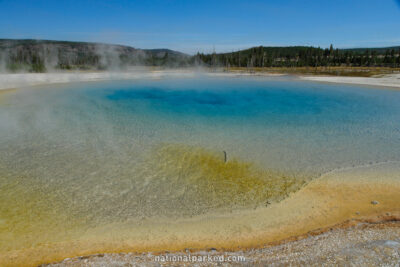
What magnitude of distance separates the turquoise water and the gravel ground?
1608mm

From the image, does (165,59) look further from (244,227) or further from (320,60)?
(244,227)

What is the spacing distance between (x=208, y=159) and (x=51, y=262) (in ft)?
19.7

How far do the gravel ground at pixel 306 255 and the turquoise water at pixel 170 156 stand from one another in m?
1.61

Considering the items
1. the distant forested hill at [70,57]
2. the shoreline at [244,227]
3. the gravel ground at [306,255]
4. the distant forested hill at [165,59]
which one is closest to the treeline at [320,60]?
the distant forested hill at [165,59]

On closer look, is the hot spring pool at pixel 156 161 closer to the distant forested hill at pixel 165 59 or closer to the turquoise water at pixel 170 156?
the turquoise water at pixel 170 156

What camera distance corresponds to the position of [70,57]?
10525 centimetres

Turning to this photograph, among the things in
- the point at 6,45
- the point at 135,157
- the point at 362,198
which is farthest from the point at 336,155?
the point at 6,45

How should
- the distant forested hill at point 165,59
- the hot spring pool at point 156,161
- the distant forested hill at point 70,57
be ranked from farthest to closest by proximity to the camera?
the distant forested hill at point 70,57, the distant forested hill at point 165,59, the hot spring pool at point 156,161

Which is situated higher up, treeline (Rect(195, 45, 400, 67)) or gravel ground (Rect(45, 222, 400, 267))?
treeline (Rect(195, 45, 400, 67))

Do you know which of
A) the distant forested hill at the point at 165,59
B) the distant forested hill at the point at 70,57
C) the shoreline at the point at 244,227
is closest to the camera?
the shoreline at the point at 244,227

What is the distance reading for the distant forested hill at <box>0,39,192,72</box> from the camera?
7411cm

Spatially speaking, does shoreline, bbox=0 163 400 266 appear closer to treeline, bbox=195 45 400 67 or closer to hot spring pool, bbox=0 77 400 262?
hot spring pool, bbox=0 77 400 262

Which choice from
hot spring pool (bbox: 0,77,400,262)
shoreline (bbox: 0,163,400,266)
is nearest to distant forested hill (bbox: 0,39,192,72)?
A: hot spring pool (bbox: 0,77,400,262)

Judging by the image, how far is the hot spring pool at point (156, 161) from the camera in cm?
621
